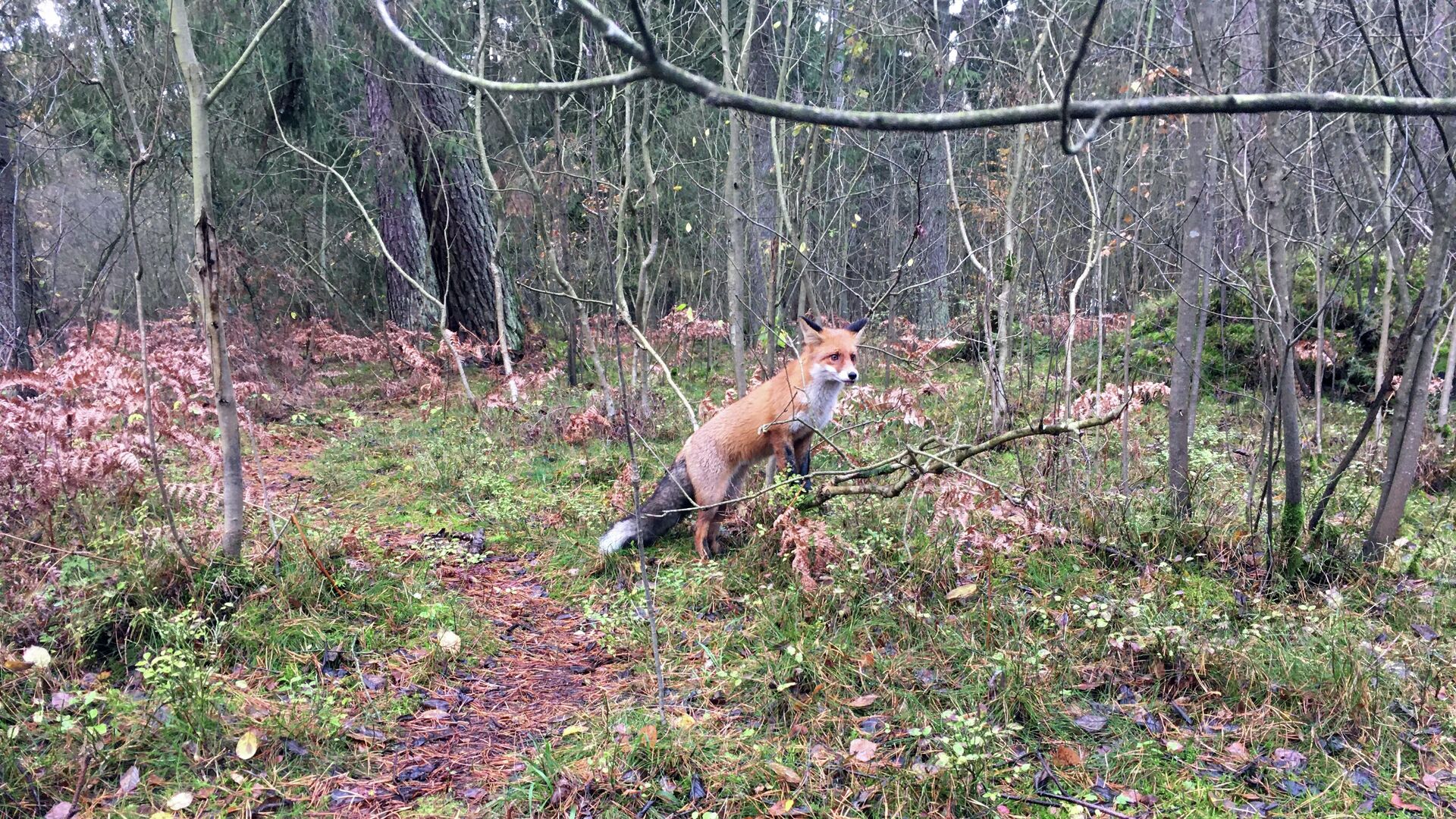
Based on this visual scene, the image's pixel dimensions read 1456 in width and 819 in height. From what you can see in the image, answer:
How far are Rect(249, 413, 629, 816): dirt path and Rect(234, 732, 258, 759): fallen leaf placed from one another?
0.33 metres

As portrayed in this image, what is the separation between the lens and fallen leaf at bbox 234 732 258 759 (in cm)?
322

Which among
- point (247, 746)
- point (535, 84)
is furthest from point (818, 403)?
point (535, 84)

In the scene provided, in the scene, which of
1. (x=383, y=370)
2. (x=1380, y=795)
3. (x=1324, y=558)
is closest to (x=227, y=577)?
(x=1380, y=795)

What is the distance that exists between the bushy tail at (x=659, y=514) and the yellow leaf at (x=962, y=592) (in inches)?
79.6

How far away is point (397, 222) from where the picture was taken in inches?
547

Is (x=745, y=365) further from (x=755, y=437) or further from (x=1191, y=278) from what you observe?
(x=1191, y=278)

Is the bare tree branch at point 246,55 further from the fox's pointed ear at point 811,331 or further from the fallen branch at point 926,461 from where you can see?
the fallen branch at point 926,461

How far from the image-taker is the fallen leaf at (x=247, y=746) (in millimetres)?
3217

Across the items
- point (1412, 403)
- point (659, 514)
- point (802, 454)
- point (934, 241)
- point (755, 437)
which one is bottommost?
point (659, 514)

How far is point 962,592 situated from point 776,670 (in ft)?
3.89

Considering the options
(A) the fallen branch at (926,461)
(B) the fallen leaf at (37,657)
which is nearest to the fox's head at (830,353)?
(A) the fallen branch at (926,461)

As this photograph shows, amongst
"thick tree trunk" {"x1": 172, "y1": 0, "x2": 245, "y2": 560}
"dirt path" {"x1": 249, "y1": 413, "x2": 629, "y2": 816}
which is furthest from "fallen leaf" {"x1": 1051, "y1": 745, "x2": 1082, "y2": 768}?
"thick tree trunk" {"x1": 172, "y1": 0, "x2": 245, "y2": 560}

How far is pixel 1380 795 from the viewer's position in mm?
2924

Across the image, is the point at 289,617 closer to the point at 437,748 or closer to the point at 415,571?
the point at 415,571
